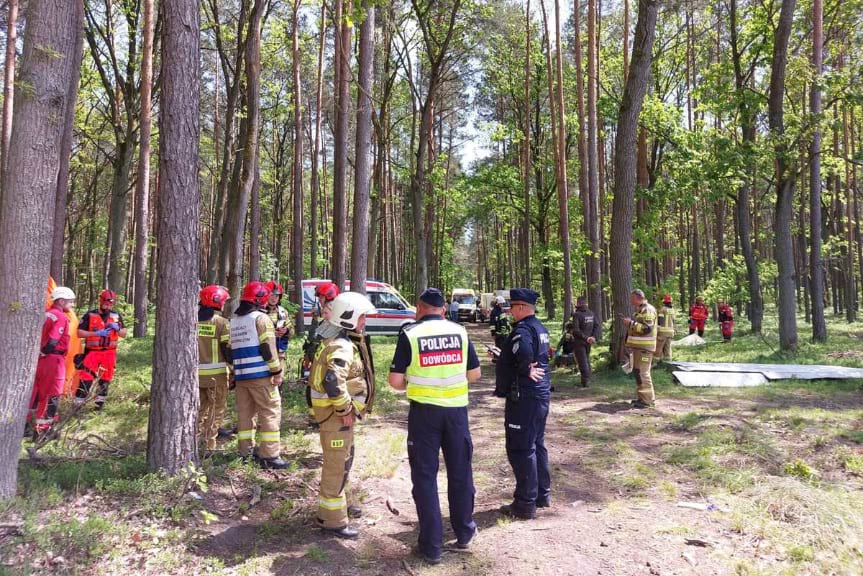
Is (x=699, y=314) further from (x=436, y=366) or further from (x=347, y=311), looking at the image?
(x=347, y=311)

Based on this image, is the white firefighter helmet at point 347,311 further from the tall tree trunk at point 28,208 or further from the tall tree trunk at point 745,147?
the tall tree trunk at point 745,147

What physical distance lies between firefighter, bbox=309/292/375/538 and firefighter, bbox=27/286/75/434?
14.3 feet

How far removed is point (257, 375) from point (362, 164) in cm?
466

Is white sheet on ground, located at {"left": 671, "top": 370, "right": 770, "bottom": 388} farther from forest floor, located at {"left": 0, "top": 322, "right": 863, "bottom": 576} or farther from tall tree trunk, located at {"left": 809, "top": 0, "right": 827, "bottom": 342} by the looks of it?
tall tree trunk, located at {"left": 809, "top": 0, "right": 827, "bottom": 342}

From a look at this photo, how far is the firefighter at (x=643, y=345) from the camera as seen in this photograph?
9.35m

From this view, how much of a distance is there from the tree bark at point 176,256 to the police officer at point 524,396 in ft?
9.76


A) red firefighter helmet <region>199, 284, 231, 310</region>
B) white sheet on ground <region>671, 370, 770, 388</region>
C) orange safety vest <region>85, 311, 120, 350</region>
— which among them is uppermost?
red firefighter helmet <region>199, 284, 231, 310</region>

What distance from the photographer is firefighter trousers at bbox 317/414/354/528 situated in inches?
174

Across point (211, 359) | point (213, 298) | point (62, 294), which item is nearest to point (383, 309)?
point (62, 294)

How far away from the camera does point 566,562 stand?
4.07 m

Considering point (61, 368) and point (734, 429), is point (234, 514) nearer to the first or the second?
point (61, 368)

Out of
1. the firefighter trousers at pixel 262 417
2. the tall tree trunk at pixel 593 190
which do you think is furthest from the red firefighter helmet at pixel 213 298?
the tall tree trunk at pixel 593 190

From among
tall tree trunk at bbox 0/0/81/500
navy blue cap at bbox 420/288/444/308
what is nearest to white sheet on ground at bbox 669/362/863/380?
navy blue cap at bbox 420/288/444/308

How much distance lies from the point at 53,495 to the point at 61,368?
318 centimetres
